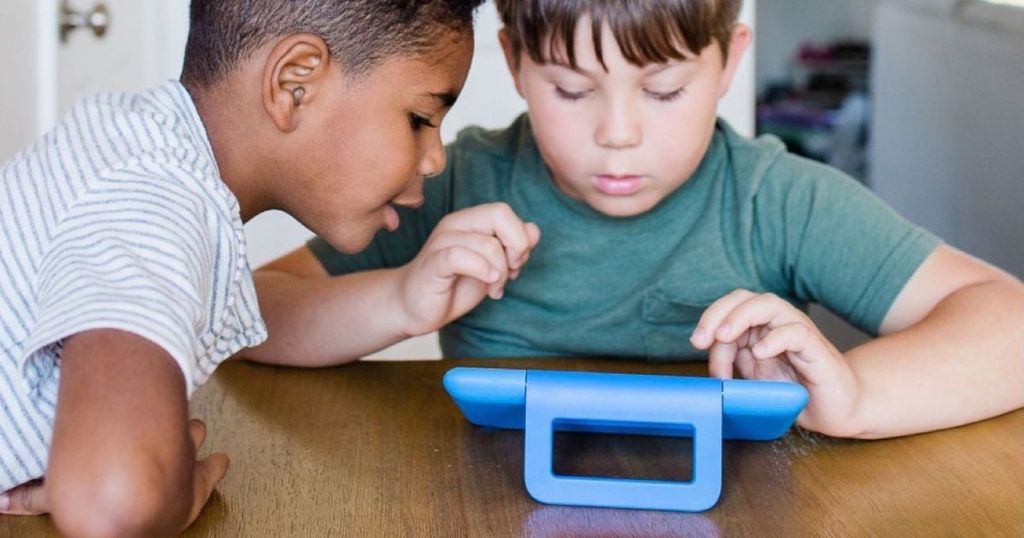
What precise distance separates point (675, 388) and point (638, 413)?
0.03m

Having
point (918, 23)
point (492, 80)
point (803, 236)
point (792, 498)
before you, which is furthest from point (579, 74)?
point (918, 23)

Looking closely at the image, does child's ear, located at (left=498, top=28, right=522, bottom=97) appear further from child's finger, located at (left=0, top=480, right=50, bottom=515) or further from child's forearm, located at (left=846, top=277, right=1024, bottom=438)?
child's finger, located at (left=0, top=480, right=50, bottom=515)

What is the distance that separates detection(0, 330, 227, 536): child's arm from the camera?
0.66 m

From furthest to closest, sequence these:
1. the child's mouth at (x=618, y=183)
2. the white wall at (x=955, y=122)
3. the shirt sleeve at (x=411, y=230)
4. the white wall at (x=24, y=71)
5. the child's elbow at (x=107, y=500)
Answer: the white wall at (x=955, y=122), the white wall at (x=24, y=71), the shirt sleeve at (x=411, y=230), the child's mouth at (x=618, y=183), the child's elbow at (x=107, y=500)

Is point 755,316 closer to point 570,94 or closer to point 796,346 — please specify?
point 796,346

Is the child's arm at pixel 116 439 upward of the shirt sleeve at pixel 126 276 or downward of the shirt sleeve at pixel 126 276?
downward

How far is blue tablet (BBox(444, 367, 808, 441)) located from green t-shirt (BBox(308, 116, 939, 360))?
33cm

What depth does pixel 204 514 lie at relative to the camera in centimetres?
80

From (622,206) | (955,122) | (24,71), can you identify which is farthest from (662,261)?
(955,122)

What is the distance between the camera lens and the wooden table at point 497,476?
0.79 metres

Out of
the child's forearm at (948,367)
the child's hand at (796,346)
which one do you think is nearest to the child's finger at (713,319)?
the child's hand at (796,346)

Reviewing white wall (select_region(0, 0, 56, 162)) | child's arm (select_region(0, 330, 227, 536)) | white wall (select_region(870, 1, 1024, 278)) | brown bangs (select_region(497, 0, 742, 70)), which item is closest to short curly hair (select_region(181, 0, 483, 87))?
brown bangs (select_region(497, 0, 742, 70))

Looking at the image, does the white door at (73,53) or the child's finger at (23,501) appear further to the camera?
the white door at (73,53)

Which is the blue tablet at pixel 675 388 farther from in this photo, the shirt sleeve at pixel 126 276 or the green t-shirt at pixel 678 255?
the green t-shirt at pixel 678 255
